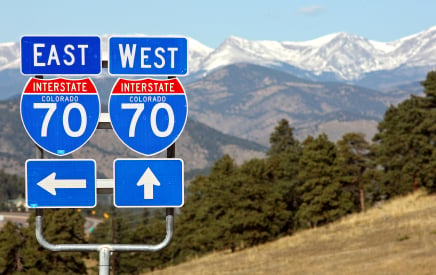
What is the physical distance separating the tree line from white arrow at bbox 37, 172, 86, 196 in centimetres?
7397

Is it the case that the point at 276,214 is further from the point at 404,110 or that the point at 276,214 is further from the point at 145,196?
the point at 145,196

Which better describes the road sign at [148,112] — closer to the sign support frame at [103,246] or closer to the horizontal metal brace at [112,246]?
the sign support frame at [103,246]

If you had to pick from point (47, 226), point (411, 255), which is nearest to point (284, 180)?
point (47, 226)

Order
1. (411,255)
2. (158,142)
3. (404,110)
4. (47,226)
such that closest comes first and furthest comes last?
(158,142), (411,255), (47,226), (404,110)

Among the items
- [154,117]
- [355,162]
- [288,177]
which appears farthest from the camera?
[288,177]

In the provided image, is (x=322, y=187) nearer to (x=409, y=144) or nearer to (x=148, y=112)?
(x=409, y=144)

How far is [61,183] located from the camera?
A: 689cm

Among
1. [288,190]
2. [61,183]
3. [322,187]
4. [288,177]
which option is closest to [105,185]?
[61,183]

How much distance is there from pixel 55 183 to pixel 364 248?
54.9 m

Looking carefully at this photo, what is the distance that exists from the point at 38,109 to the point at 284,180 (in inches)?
4126

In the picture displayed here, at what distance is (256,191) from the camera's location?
9269 cm

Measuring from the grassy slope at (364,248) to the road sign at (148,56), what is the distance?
33.5m

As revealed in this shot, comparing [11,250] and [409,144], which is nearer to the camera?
[11,250]

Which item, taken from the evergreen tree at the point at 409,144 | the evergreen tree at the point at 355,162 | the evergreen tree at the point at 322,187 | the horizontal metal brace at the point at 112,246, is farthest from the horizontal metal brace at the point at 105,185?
the evergreen tree at the point at 355,162
